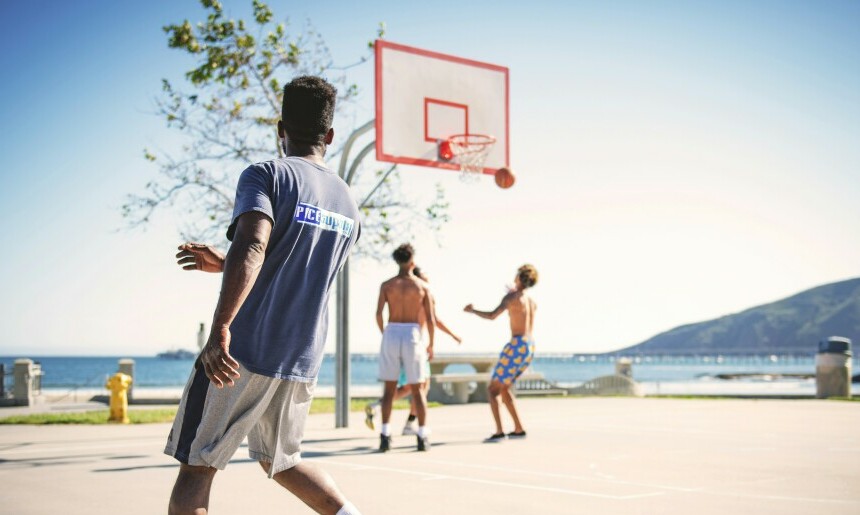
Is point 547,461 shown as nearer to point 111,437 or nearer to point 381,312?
point 381,312

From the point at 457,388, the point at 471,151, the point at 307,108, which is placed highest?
the point at 471,151

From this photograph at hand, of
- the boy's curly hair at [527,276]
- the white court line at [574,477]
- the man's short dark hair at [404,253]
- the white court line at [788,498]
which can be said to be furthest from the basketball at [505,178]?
the white court line at [788,498]

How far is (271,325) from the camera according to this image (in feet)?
11.1

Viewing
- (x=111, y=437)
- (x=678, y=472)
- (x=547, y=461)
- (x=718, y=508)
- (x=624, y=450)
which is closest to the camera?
(x=718, y=508)

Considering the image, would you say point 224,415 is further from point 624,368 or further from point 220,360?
point 624,368

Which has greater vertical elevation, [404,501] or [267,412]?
[267,412]

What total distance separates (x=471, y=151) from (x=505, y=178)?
65cm

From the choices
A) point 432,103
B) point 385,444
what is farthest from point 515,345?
point 432,103

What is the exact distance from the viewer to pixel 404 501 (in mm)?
6281

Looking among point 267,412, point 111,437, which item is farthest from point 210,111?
point 267,412

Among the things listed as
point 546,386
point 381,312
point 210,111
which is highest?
point 210,111

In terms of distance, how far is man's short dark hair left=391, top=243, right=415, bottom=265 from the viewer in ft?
32.3

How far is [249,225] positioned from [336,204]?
46cm

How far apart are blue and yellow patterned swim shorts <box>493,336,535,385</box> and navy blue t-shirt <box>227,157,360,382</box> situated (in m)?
7.28
